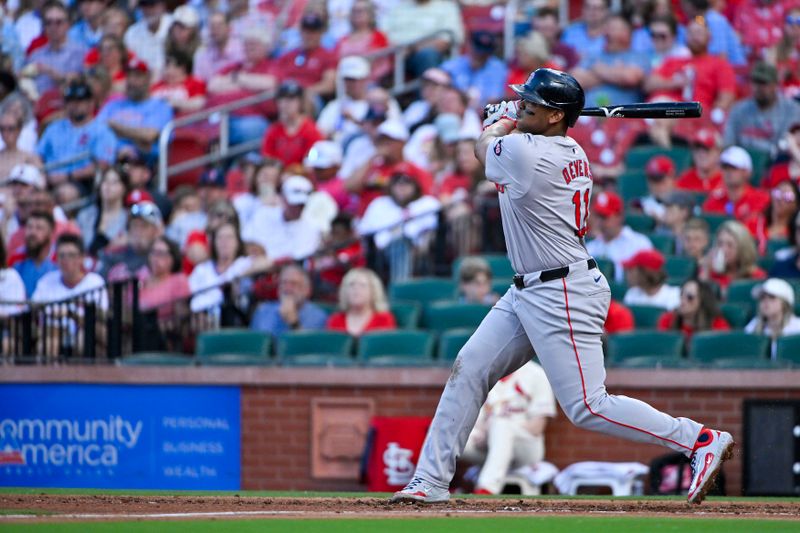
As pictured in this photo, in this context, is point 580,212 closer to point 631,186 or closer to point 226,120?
point 631,186

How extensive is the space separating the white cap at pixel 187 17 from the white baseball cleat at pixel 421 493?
30.0 ft

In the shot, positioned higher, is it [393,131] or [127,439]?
[393,131]

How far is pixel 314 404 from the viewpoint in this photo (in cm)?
1018

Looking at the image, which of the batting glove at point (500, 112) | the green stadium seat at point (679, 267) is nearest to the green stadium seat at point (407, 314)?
the green stadium seat at point (679, 267)

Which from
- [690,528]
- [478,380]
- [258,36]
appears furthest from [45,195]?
[690,528]

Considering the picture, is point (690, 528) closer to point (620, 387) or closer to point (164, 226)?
point (620, 387)

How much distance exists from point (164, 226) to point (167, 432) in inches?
112

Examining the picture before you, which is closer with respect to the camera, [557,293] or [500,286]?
[557,293]

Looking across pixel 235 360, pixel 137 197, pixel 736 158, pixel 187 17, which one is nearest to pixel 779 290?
pixel 736 158

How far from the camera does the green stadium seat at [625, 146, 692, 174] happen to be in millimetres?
12273

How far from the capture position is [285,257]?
39.2 ft

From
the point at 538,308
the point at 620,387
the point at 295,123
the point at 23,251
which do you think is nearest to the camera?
the point at 538,308

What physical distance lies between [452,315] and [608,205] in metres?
1.56

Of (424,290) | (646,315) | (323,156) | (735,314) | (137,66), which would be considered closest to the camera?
(735,314)
